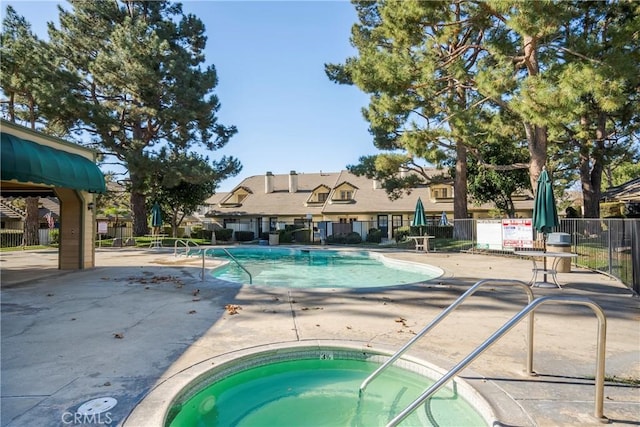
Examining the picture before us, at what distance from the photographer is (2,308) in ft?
22.6

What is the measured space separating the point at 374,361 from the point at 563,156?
26067 millimetres

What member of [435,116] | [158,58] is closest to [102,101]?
[158,58]

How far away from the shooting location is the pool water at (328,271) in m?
12.1

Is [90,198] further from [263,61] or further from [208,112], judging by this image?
[208,112]

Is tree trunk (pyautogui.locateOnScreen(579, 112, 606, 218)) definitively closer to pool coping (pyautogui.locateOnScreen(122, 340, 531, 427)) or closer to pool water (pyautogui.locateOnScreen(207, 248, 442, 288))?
pool water (pyautogui.locateOnScreen(207, 248, 442, 288))

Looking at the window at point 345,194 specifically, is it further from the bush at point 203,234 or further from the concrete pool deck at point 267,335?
the concrete pool deck at point 267,335

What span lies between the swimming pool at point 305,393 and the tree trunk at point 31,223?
2669cm

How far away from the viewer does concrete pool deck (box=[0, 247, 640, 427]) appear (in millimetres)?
3375

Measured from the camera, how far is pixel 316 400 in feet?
13.5

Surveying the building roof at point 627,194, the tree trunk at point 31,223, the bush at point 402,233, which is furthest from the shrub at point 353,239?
the tree trunk at point 31,223

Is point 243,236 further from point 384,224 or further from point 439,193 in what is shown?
point 439,193

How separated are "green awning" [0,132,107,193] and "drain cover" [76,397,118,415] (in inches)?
267

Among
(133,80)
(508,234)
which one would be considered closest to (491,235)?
(508,234)

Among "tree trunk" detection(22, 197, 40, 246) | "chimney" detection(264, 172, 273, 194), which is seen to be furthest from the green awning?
"chimney" detection(264, 172, 273, 194)
